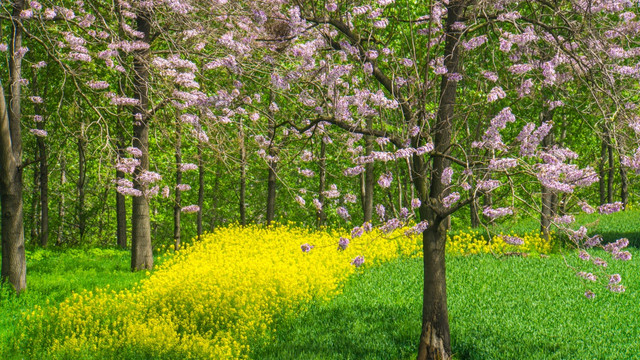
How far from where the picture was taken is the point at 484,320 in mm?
7500

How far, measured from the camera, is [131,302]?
841 cm

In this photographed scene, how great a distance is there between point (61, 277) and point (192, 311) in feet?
15.5

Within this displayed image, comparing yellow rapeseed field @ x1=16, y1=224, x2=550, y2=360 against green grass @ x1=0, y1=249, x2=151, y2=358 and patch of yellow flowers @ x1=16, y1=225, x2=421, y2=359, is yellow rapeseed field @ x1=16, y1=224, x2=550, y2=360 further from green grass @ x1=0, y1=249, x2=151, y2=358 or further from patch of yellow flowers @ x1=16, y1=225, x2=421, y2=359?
green grass @ x1=0, y1=249, x2=151, y2=358

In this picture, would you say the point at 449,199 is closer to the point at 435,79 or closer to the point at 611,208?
the point at 435,79

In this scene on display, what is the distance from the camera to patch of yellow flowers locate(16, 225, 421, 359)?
679 centimetres

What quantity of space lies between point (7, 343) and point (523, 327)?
6969mm

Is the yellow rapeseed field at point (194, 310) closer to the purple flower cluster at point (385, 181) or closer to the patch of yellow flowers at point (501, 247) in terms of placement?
the purple flower cluster at point (385, 181)

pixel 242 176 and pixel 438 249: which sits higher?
pixel 242 176

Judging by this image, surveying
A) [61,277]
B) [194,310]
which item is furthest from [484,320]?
[61,277]

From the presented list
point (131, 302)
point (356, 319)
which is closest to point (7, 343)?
point (131, 302)

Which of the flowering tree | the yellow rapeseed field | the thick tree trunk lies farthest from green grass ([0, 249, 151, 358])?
the thick tree trunk

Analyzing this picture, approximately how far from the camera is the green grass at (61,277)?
8.73 m

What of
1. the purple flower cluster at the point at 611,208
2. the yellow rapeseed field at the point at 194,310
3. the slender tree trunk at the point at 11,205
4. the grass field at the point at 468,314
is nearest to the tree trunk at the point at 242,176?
the yellow rapeseed field at the point at 194,310

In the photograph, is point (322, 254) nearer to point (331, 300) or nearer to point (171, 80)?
point (331, 300)
